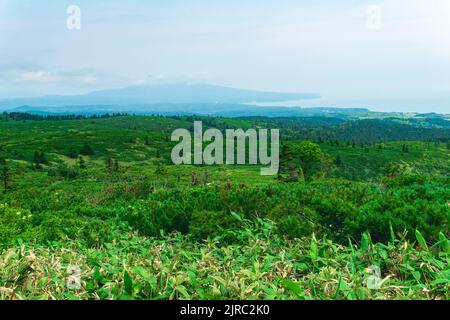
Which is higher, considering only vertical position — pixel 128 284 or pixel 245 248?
pixel 128 284

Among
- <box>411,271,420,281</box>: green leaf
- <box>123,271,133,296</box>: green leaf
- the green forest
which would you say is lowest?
the green forest

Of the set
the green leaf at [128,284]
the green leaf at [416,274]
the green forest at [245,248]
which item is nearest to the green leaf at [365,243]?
the green forest at [245,248]

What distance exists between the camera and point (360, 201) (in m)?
8.23

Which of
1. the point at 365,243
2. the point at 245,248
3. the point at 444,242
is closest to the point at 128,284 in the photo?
the point at 245,248

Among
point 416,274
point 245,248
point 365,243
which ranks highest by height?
point 365,243

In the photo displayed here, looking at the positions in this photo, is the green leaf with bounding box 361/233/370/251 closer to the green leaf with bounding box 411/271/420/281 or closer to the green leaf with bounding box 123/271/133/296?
the green leaf with bounding box 411/271/420/281

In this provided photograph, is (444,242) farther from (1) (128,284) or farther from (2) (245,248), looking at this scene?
(1) (128,284)

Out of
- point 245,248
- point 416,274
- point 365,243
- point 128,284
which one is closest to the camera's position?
point 128,284

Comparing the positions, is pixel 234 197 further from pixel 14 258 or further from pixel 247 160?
pixel 247 160

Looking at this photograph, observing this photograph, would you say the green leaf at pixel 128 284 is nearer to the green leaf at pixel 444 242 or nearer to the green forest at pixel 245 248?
the green forest at pixel 245 248

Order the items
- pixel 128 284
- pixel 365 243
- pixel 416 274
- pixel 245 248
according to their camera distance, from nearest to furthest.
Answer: pixel 128 284 → pixel 416 274 → pixel 365 243 → pixel 245 248

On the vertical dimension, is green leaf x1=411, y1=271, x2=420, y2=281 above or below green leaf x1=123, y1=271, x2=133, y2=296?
below

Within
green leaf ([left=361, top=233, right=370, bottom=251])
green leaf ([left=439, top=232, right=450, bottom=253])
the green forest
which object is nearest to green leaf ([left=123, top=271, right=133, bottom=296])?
the green forest

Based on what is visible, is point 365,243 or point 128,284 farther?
point 365,243
